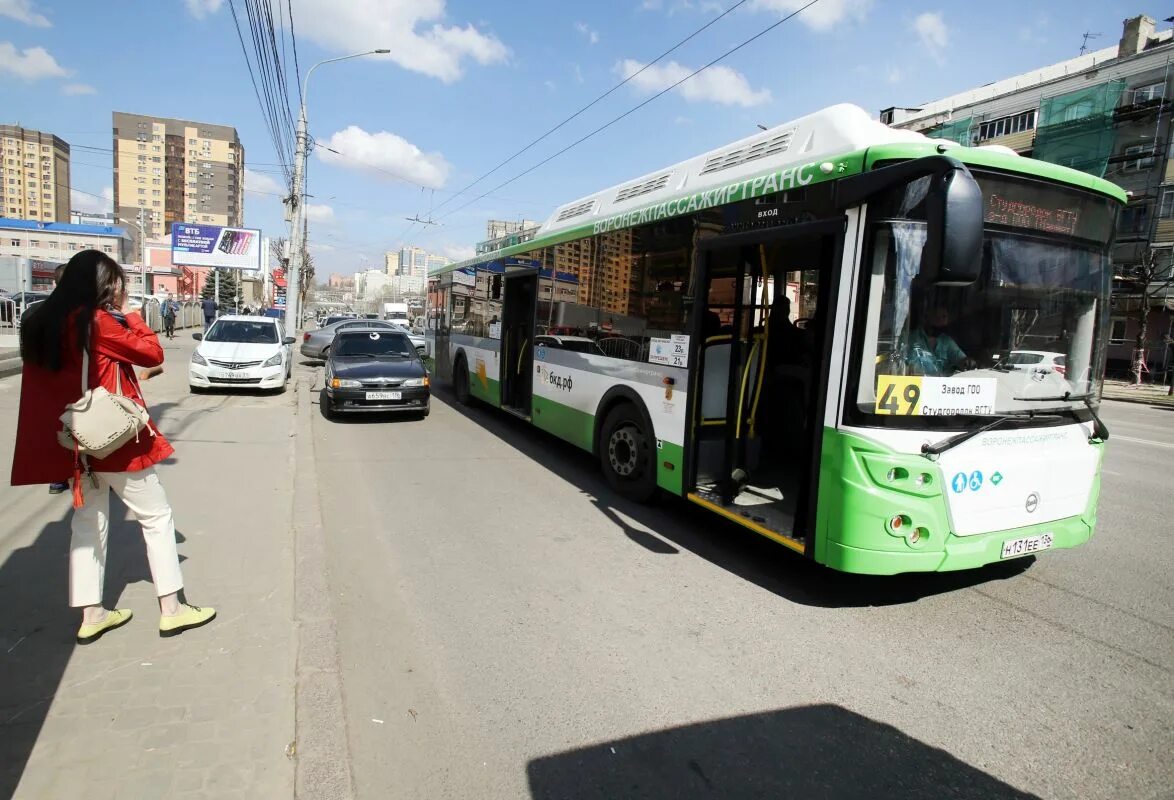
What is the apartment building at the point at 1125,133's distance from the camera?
32.9 metres

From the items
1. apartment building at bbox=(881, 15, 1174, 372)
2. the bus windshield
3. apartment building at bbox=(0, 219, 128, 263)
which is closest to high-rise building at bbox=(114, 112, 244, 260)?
apartment building at bbox=(0, 219, 128, 263)

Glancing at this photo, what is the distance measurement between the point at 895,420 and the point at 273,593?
3887 millimetres

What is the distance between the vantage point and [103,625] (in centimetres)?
352

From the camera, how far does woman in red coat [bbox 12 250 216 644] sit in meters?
3.14

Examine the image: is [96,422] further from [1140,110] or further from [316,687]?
[1140,110]

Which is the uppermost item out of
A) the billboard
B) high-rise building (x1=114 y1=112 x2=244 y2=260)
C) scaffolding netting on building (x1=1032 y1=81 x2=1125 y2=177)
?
high-rise building (x1=114 y1=112 x2=244 y2=260)

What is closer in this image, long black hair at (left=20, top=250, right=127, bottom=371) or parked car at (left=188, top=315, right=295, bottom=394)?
long black hair at (left=20, top=250, right=127, bottom=371)

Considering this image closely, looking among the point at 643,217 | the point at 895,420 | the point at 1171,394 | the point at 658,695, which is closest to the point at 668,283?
the point at 643,217

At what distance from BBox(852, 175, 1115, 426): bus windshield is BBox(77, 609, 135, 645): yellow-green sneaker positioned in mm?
4244

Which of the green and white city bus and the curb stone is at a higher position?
the green and white city bus

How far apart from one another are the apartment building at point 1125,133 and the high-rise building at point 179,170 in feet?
298

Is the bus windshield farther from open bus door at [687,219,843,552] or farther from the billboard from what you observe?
the billboard

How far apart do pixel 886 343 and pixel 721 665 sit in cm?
204

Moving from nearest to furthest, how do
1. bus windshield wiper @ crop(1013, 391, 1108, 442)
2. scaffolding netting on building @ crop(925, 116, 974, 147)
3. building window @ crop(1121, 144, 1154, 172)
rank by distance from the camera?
bus windshield wiper @ crop(1013, 391, 1108, 442) < building window @ crop(1121, 144, 1154, 172) < scaffolding netting on building @ crop(925, 116, 974, 147)
